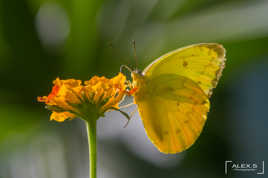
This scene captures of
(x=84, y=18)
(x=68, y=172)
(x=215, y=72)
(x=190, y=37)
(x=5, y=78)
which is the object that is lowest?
(x=68, y=172)

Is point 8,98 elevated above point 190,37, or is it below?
below

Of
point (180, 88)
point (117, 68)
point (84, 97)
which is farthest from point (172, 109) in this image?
point (117, 68)

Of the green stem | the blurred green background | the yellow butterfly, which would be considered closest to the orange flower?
the green stem

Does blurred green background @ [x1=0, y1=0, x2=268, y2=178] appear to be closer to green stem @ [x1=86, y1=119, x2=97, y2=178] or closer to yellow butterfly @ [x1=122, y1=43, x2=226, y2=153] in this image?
yellow butterfly @ [x1=122, y1=43, x2=226, y2=153]

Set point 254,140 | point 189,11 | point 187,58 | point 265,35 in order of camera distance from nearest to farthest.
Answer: point 187,58, point 265,35, point 254,140, point 189,11

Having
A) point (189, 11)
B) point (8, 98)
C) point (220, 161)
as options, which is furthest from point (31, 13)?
point (220, 161)

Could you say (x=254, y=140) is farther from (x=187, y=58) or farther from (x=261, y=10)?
(x=187, y=58)

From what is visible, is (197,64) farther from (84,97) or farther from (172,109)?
(84,97)

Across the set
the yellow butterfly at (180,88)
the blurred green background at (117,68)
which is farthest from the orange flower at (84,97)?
the blurred green background at (117,68)
